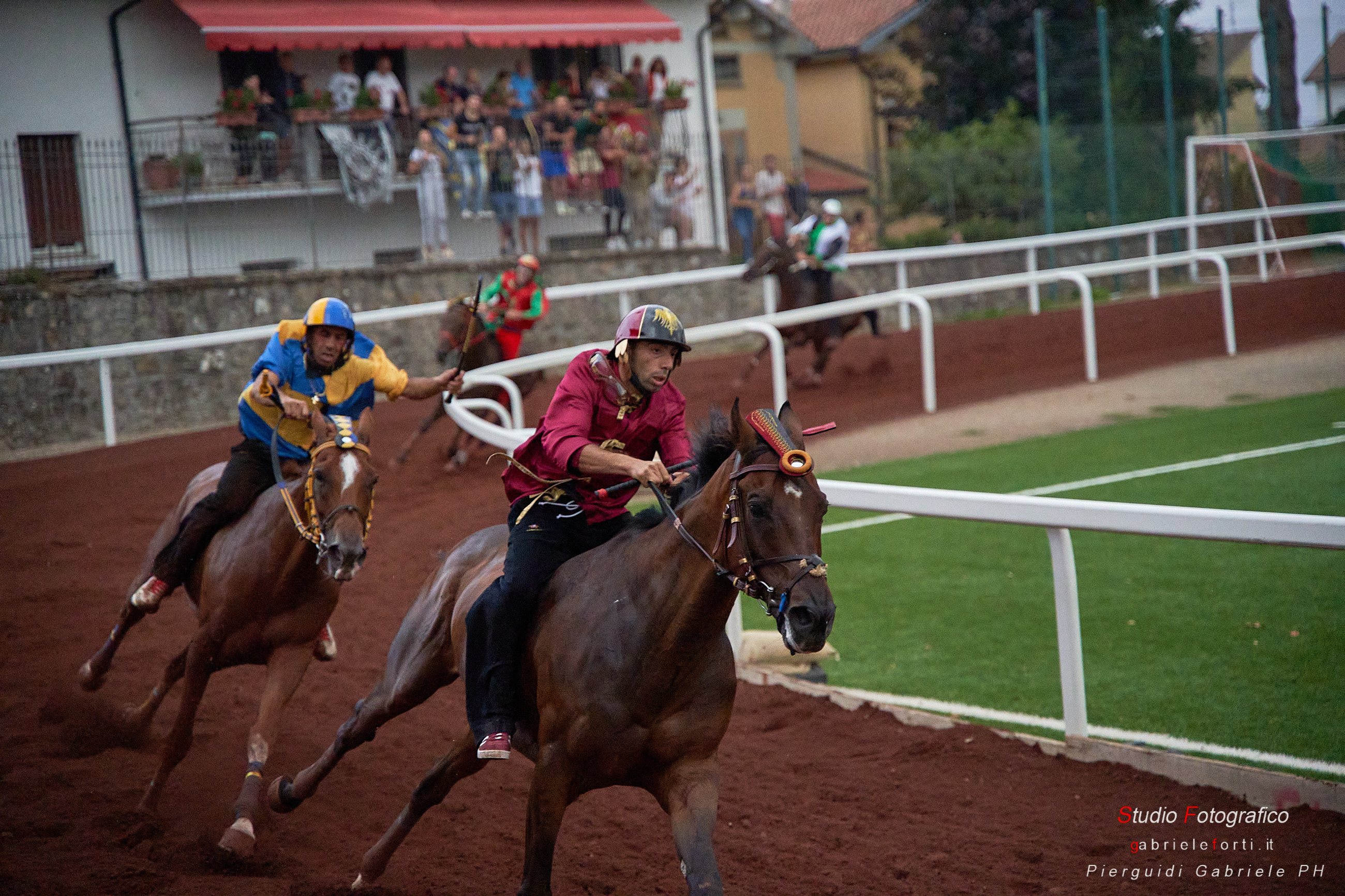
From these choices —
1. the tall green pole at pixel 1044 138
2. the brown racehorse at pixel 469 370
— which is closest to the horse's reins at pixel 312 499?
the brown racehorse at pixel 469 370

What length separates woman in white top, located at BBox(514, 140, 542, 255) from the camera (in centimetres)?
1911

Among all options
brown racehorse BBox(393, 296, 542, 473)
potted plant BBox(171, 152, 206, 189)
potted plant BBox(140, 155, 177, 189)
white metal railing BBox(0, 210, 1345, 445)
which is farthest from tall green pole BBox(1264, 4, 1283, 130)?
potted plant BBox(140, 155, 177, 189)

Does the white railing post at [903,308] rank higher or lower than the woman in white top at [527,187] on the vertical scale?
lower

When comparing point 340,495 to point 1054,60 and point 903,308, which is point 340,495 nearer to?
point 903,308

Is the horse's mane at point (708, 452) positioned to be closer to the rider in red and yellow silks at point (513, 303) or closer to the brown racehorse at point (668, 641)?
the brown racehorse at point (668, 641)

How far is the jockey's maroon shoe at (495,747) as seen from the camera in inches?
174

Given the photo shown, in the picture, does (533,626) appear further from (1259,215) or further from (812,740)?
(1259,215)

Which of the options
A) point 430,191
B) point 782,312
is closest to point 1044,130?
point 782,312

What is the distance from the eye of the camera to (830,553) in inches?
372

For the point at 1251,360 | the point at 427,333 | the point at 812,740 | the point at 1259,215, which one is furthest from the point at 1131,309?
the point at 812,740

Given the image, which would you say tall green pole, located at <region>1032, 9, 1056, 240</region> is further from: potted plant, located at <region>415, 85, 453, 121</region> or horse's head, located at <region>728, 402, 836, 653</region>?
horse's head, located at <region>728, 402, 836, 653</region>

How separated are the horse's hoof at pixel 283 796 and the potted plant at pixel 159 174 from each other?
13.5 metres

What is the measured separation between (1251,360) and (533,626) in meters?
13.9

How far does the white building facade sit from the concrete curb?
1355 cm
